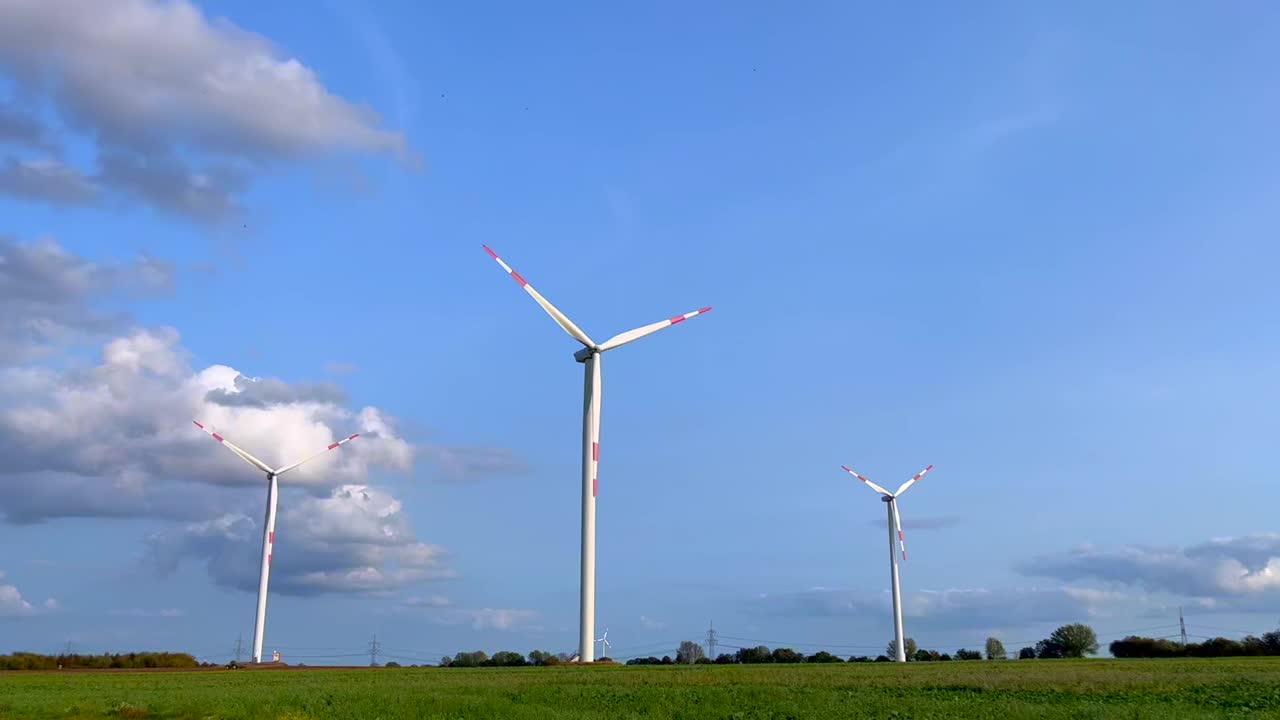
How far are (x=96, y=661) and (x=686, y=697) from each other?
83.1m

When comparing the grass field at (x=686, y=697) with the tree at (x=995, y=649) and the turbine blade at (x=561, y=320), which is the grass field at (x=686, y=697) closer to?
the turbine blade at (x=561, y=320)

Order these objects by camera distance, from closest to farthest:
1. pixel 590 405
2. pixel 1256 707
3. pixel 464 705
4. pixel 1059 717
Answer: pixel 1059 717 → pixel 1256 707 → pixel 464 705 → pixel 590 405

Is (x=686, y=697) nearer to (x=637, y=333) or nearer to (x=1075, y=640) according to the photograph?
(x=637, y=333)

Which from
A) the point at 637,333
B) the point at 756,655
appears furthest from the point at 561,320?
the point at 756,655

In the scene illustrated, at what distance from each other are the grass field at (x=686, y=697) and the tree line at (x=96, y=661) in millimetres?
37267

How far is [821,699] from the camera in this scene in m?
52.5

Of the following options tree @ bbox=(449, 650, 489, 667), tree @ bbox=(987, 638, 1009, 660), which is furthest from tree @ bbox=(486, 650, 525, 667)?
tree @ bbox=(987, 638, 1009, 660)

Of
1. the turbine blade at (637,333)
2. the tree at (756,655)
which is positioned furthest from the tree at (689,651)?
the turbine blade at (637,333)

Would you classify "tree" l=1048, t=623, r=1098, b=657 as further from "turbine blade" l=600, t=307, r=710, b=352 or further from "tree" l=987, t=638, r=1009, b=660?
"turbine blade" l=600, t=307, r=710, b=352

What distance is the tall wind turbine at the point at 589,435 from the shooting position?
303 ft

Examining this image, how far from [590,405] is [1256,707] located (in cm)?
5970

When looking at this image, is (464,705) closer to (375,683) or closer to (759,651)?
(375,683)

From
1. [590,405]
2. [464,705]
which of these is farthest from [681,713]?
[590,405]

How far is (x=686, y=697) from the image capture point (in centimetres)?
5394
